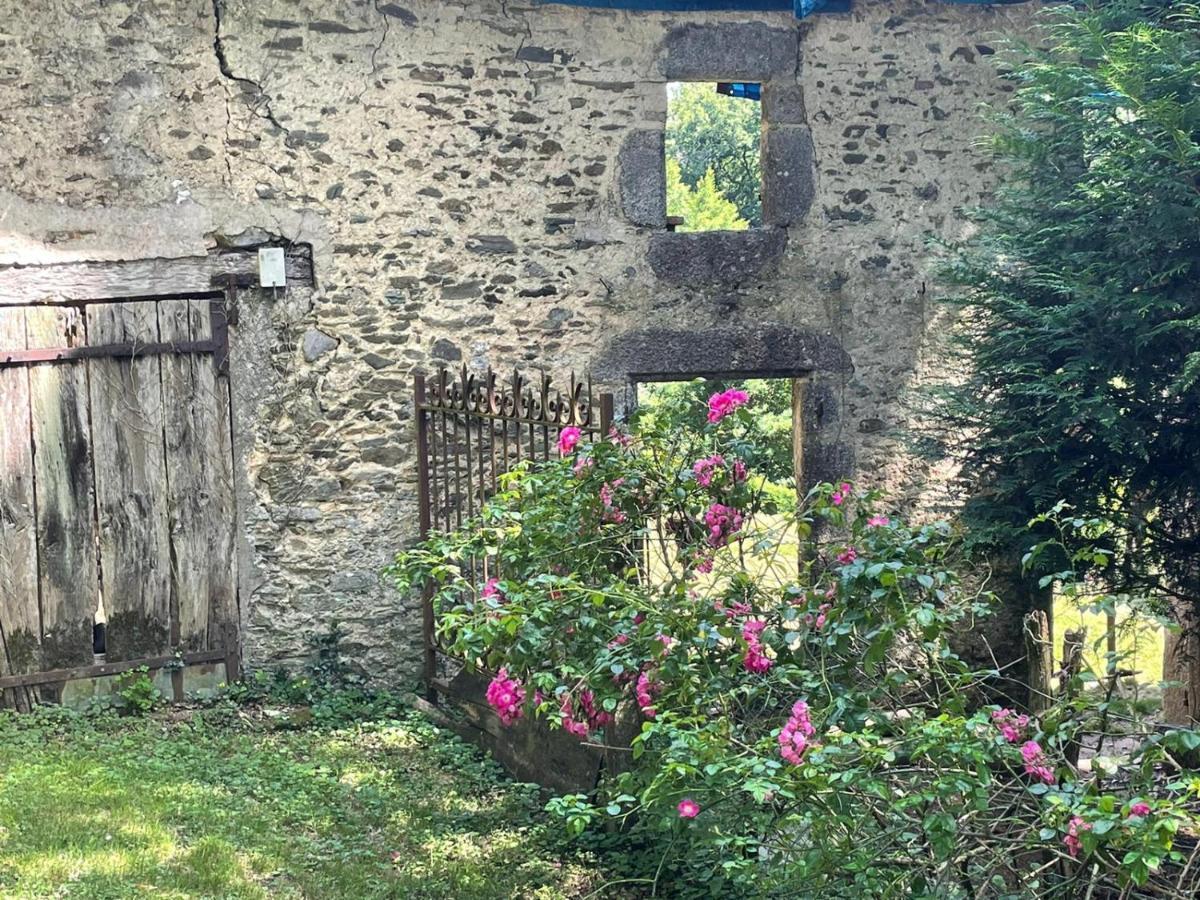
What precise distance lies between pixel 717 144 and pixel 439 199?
29.4 metres

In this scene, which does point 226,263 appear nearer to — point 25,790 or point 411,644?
point 411,644

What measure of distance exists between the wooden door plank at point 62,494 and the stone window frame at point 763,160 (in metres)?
2.93

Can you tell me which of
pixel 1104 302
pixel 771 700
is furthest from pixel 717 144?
pixel 771 700

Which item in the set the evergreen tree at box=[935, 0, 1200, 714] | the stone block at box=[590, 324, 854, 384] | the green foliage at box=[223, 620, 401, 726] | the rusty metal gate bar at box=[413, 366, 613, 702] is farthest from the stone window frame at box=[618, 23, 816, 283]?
the green foliage at box=[223, 620, 401, 726]

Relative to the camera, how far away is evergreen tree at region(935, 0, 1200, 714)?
6195 millimetres

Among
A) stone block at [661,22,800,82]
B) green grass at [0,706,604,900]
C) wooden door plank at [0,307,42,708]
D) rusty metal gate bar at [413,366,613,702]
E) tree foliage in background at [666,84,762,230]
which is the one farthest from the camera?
tree foliage in background at [666,84,762,230]

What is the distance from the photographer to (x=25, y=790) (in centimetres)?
515

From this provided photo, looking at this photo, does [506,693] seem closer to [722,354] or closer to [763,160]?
[722,354]

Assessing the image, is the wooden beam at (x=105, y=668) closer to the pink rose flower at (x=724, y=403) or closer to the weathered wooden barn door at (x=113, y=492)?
the weathered wooden barn door at (x=113, y=492)

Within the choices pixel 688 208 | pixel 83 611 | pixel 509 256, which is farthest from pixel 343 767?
pixel 688 208

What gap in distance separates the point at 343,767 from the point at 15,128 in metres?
3.38

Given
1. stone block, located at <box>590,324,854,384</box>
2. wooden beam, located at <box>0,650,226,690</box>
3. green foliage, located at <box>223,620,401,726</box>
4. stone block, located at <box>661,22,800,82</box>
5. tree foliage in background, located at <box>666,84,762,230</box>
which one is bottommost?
green foliage, located at <box>223,620,401,726</box>

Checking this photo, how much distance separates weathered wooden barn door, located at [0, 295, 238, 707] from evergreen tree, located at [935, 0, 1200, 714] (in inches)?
155

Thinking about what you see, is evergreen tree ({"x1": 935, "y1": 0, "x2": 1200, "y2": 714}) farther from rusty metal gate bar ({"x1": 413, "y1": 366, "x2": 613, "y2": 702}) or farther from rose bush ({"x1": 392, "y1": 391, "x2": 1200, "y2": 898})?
rose bush ({"x1": 392, "y1": 391, "x2": 1200, "y2": 898})
